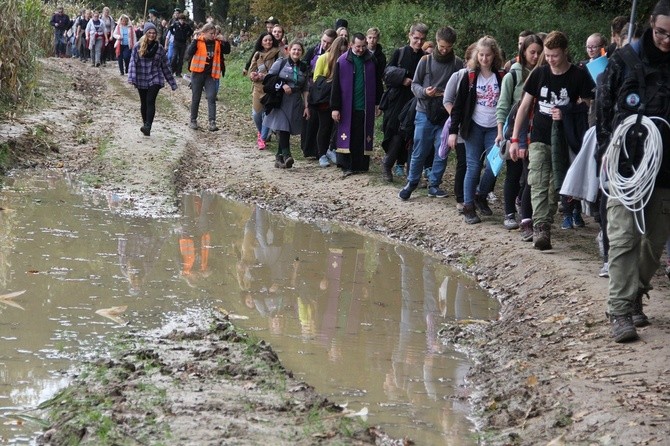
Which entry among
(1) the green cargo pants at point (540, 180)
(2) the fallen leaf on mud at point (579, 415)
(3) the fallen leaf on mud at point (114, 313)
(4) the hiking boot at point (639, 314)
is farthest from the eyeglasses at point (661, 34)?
(3) the fallen leaf on mud at point (114, 313)

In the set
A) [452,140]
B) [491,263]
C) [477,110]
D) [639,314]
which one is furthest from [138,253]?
[639,314]

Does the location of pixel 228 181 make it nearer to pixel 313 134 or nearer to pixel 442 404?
pixel 313 134

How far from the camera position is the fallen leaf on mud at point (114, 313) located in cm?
732

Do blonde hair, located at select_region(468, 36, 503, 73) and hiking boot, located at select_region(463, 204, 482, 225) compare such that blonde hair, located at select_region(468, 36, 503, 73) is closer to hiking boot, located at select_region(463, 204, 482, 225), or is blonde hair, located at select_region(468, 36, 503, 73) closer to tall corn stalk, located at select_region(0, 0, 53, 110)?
hiking boot, located at select_region(463, 204, 482, 225)

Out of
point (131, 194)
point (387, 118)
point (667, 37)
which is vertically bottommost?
point (131, 194)

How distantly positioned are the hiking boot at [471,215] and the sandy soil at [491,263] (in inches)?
5.7

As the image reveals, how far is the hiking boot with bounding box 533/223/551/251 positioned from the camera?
9.78 meters

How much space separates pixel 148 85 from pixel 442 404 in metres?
11.5

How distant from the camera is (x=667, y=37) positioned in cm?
658

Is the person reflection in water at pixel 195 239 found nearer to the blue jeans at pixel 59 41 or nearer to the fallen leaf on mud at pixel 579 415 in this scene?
the fallen leaf on mud at pixel 579 415

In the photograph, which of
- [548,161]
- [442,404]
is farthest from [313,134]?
[442,404]

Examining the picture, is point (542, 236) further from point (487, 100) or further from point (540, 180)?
point (487, 100)

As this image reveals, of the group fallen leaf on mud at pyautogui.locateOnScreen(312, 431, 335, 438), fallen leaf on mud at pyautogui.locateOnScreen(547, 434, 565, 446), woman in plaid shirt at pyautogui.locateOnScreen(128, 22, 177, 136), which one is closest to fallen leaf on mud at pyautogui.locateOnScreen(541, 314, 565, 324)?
fallen leaf on mud at pyautogui.locateOnScreen(547, 434, 565, 446)

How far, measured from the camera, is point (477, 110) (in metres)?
11.2
